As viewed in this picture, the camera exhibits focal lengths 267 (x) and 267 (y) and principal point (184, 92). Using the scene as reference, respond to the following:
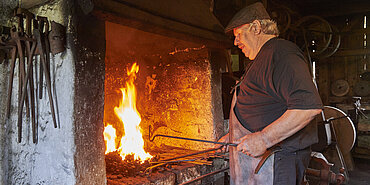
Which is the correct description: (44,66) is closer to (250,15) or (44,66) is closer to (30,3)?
(30,3)

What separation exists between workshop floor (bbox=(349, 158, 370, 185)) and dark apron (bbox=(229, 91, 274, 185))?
408 centimetres

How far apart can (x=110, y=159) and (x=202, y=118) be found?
1.27 meters

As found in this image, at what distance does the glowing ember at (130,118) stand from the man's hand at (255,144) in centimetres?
A: 203

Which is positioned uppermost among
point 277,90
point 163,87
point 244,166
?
point 163,87

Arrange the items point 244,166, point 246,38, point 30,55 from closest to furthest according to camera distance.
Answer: point 30,55
point 244,166
point 246,38

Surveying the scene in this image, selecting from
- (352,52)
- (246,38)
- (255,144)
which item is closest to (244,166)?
(255,144)

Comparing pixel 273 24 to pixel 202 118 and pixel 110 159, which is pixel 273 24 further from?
pixel 110 159

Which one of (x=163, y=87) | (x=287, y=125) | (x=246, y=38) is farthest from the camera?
(x=163, y=87)

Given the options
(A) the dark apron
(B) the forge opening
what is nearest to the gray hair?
(A) the dark apron

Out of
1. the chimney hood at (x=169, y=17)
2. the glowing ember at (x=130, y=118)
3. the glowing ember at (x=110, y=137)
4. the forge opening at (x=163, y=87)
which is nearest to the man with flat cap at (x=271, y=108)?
the chimney hood at (x=169, y=17)

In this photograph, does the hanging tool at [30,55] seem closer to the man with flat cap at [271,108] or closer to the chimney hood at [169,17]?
the chimney hood at [169,17]

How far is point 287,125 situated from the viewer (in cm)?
171

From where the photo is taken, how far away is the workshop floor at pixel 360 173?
5215 millimetres

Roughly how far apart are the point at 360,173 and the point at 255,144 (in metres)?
5.38
